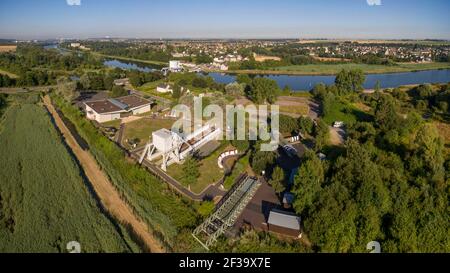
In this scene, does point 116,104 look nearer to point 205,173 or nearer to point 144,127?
point 144,127

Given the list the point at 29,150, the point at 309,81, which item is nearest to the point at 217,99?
the point at 29,150

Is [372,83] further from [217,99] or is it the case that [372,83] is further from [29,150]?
[29,150]

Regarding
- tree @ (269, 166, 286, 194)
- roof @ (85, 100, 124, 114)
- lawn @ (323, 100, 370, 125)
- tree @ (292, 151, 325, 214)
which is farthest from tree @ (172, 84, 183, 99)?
tree @ (292, 151, 325, 214)

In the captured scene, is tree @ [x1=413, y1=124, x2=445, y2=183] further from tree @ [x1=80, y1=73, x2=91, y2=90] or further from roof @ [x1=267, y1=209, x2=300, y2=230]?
tree @ [x1=80, y1=73, x2=91, y2=90]

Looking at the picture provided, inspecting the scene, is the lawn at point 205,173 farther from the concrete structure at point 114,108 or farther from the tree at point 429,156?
the concrete structure at point 114,108

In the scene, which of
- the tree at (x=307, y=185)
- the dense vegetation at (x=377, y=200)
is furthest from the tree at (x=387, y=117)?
the tree at (x=307, y=185)

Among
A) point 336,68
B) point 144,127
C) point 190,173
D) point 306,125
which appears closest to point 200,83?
point 144,127
